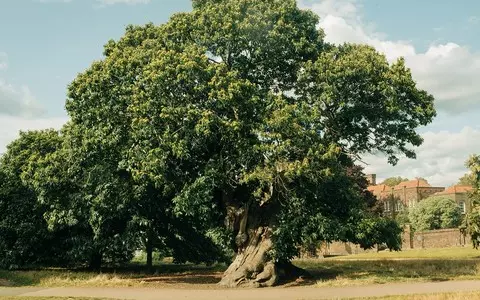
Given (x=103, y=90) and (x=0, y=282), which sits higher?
(x=103, y=90)

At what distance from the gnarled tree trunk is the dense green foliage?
103 mm

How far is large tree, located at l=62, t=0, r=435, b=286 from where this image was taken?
2125cm

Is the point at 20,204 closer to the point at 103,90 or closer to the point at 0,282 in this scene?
the point at 0,282

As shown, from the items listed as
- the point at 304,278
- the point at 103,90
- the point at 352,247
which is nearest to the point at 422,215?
the point at 352,247

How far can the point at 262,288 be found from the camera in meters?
21.8

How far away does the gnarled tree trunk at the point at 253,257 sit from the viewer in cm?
2270

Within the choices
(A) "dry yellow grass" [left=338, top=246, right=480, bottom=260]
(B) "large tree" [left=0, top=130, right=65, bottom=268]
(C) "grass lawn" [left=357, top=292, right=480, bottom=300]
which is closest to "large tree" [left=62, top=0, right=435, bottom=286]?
(C) "grass lawn" [left=357, top=292, right=480, bottom=300]

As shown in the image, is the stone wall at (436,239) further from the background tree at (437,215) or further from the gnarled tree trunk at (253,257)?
the gnarled tree trunk at (253,257)

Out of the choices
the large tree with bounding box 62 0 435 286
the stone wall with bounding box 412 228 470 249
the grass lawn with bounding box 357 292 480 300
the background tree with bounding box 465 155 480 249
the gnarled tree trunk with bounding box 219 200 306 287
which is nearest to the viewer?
the grass lawn with bounding box 357 292 480 300

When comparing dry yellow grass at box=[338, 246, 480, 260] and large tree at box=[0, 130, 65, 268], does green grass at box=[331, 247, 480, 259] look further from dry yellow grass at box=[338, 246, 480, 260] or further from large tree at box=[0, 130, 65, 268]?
large tree at box=[0, 130, 65, 268]

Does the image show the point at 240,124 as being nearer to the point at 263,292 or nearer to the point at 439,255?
the point at 263,292

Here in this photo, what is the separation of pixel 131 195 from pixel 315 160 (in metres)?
9.64

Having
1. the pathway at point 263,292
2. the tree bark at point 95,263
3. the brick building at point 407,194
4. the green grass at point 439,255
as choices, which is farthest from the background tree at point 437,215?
the pathway at point 263,292

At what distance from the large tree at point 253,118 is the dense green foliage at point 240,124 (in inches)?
2.4
